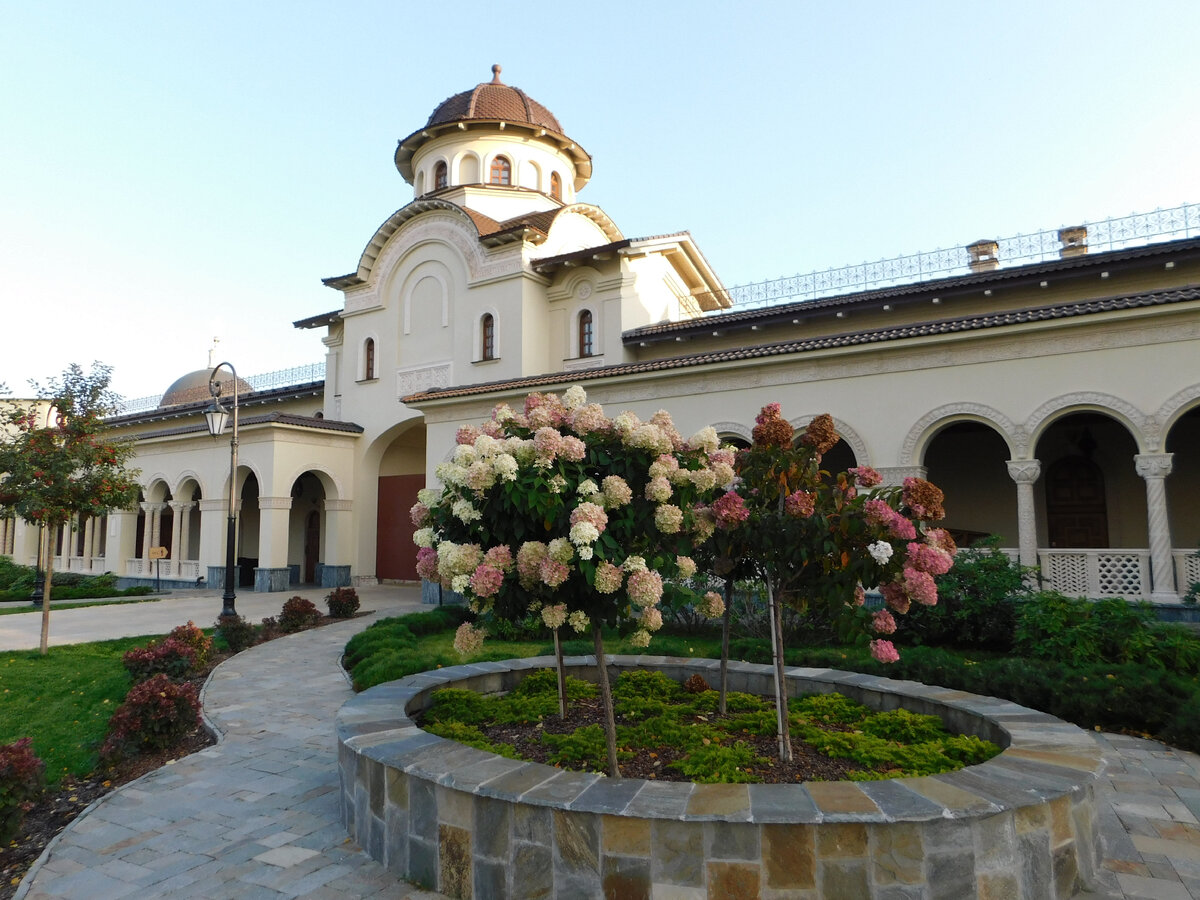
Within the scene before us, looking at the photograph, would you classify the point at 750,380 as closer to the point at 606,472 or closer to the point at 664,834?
the point at 606,472

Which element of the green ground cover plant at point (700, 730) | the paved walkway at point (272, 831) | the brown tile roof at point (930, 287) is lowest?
the paved walkway at point (272, 831)

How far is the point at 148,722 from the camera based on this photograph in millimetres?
6500

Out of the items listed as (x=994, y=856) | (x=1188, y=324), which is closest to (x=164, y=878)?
(x=994, y=856)

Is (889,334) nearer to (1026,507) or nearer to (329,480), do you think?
(1026,507)

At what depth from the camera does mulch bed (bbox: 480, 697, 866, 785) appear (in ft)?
14.9

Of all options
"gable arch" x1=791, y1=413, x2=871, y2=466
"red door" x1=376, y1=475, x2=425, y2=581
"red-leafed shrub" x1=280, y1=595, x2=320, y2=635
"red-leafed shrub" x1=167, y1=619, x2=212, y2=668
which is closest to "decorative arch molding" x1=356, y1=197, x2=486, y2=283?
"red door" x1=376, y1=475, x2=425, y2=581

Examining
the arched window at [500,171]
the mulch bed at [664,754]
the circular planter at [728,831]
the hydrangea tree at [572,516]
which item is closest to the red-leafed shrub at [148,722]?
the mulch bed at [664,754]

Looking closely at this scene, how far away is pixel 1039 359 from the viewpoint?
12.4 m

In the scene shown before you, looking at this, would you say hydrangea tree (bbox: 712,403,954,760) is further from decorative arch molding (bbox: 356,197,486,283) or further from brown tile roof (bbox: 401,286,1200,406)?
decorative arch molding (bbox: 356,197,486,283)

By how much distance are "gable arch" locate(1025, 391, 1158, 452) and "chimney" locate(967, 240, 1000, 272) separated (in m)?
6.66

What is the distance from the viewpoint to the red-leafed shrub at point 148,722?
6430 millimetres

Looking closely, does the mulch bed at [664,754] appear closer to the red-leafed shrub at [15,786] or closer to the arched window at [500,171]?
the red-leafed shrub at [15,786]

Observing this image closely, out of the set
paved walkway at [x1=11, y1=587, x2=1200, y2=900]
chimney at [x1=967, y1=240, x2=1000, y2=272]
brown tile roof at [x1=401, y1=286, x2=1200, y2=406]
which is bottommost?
paved walkway at [x1=11, y1=587, x2=1200, y2=900]

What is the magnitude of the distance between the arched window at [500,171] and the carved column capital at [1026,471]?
18393 mm
